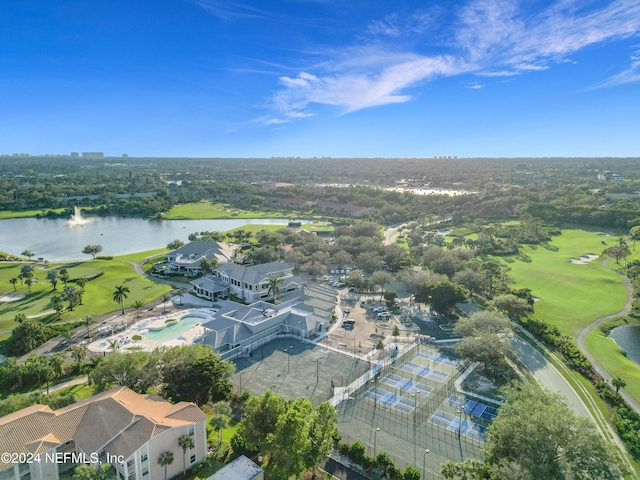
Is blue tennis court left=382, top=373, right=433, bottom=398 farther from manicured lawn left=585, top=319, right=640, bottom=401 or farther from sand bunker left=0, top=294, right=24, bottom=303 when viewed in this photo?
sand bunker left=0, top=294, right=24, bottom=303

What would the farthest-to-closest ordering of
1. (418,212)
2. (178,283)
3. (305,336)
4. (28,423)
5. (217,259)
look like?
(418,212)
(217,259)
(178,283)
(305,336)
(28,423)

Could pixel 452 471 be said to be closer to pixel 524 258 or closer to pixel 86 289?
pixel 86 289

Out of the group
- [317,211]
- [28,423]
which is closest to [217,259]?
[28,423]

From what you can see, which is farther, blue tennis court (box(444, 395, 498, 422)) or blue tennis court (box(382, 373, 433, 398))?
blue tennis court (box(382, 373, 433, 398))

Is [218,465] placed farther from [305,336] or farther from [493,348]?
[493,348]

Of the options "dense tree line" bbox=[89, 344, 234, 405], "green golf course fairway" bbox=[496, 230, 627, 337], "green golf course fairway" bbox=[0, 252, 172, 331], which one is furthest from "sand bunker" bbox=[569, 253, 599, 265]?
"green golf course fairway" bbox=[0, 252, 172, 331]

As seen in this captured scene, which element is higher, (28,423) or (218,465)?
(28,423)

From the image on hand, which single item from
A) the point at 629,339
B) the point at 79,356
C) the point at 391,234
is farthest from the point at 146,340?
the point at 391,234
